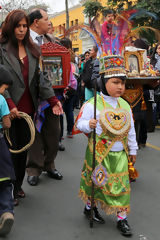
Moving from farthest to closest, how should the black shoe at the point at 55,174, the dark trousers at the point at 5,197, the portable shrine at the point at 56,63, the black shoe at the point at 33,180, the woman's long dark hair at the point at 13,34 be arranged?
the black shoe at the point at 55,174, the black shoe at the point at 33,180, the portable shrine at the point at 56,63, the woman's long dark hair at the point at 13,34, the dark trousers at the point at 5,197

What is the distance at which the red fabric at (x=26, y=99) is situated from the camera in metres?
3.33

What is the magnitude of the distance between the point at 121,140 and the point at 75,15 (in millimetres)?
40316

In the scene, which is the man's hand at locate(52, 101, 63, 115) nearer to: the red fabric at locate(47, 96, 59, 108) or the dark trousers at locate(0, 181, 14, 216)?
the red fabric at locate(47, 96, 59, 108)

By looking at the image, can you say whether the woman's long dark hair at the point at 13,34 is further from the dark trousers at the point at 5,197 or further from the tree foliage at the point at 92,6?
the tree foliage at the point at 92,6

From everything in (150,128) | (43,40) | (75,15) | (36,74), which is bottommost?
(150,128)

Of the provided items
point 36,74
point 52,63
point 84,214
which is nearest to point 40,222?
point 84,214

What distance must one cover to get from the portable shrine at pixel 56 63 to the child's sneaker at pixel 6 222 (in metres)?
1.78

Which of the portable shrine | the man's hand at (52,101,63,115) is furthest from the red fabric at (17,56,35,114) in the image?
the portable shrine

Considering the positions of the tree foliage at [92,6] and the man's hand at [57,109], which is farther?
the tree foliage at [92,6]

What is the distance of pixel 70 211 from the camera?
10.9 ft

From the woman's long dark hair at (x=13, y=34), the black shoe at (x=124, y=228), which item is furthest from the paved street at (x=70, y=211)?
the woman's long dark hair at (x=13, y=34)

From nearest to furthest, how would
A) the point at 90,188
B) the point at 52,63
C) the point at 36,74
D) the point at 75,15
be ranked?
the point at 90,188 → the point at 36,74 → the point at 52,63 → the point at 75,15

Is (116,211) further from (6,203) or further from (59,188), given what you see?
(59,188)

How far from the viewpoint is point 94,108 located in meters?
2.75
